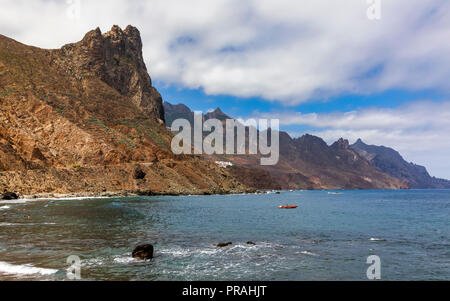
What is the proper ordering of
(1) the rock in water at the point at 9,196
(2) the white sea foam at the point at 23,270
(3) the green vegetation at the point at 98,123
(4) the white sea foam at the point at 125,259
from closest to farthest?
(2) the white sea foam at the point at 23,270 < (4) the white sea foam at the point at 125,259 < (1) the rock in water at the point at 9,196 < (3) the green vegetation at the point at 98,123

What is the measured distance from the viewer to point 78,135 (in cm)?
11894

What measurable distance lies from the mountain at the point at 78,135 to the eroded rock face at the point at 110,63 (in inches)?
23.4

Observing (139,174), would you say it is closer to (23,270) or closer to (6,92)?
(6,92)

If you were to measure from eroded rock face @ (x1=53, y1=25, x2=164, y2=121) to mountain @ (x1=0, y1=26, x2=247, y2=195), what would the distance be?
595 millimetres

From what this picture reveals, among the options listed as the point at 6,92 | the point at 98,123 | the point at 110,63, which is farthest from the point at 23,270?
the point at 110,63

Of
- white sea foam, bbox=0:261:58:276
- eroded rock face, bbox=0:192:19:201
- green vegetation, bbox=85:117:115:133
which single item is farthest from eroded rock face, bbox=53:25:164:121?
white sea foam, bbox=0:261:58:276

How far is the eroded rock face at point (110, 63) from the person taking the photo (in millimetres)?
157375

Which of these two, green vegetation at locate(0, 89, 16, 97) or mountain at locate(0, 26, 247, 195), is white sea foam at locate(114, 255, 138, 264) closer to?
mountain at locate(0, 26, 247, 195)

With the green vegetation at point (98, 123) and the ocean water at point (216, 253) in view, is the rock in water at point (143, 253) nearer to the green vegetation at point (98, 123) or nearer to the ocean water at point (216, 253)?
the ocean water at point (216, 253)

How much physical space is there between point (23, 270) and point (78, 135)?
111 meters

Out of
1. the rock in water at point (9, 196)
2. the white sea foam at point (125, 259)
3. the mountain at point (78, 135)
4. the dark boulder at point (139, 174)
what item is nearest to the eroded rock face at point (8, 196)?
the rock in water at point (9, 196)
